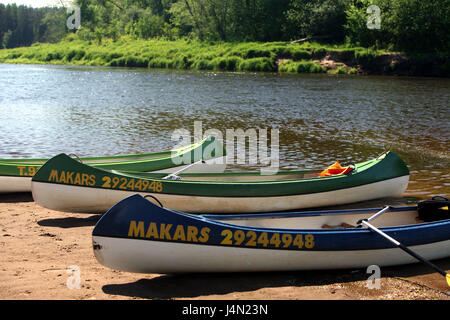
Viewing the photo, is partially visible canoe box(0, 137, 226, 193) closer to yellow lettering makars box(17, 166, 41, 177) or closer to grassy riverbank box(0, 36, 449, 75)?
yellow lettering makars box(17, 166, 41, 177)

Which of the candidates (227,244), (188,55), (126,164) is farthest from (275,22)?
(227,244)

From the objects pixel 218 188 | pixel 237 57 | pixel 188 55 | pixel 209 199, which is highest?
pixel 188 55

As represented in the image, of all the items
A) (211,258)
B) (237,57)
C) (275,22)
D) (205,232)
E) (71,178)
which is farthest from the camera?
(275,22)

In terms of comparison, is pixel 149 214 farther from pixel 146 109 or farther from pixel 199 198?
pixel 146 109

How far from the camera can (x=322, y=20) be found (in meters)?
50.9

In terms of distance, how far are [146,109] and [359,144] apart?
10133 millimetres

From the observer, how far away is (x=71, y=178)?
7.59 metres

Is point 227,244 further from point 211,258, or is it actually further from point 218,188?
point 218,188

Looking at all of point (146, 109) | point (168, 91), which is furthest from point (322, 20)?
point (146, 109)

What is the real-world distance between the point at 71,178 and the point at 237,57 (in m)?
42.1

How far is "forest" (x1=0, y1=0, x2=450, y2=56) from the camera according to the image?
42.7 metres

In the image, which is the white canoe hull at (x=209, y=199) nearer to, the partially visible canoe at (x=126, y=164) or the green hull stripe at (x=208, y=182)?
the green hull stripe at (x=208, y=182)

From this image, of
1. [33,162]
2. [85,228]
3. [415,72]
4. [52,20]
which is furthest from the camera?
[52,20]

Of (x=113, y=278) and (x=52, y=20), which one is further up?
(x=52, y=20)
